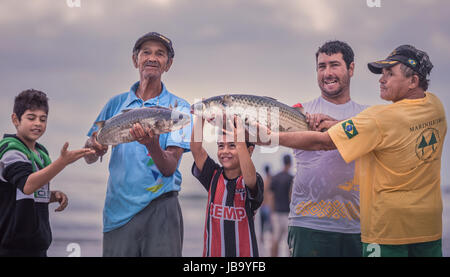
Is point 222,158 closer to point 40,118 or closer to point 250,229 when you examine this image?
point 250,229

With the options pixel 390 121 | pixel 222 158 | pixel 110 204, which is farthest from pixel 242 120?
pixel 110 204

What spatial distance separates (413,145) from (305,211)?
40.2 inches

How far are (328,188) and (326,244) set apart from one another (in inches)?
17.8

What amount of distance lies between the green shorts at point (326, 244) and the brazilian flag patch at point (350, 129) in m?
0.93

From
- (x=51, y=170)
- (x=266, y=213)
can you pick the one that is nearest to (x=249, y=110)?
(x=51, y=170)

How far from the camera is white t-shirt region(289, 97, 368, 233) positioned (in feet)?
12.2

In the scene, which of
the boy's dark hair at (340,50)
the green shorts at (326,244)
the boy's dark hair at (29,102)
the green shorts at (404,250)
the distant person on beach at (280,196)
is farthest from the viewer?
the distant person on beach at (280,196)

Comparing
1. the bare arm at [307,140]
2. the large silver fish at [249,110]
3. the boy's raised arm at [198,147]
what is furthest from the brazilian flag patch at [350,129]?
the boy's raised arm at [198,147]

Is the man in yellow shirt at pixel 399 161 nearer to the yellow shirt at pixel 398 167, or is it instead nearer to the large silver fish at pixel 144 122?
the yellow shirt at pixel 398 167

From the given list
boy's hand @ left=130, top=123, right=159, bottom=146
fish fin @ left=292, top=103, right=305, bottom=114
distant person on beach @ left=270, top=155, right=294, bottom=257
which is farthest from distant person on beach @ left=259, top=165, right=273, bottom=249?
boy's hand @ left=130, top=123, right=159, bottom=146

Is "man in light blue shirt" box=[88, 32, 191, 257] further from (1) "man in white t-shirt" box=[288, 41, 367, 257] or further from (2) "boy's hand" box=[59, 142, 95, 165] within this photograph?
(1) "man in white t-shirt" box=[288, 41, 367, 257]

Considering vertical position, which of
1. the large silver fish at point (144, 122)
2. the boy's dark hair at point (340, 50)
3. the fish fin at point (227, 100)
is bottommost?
the large silver fish at point (144, 122)

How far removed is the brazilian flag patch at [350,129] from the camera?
3.16 m

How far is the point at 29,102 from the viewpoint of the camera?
3857 millimetres
